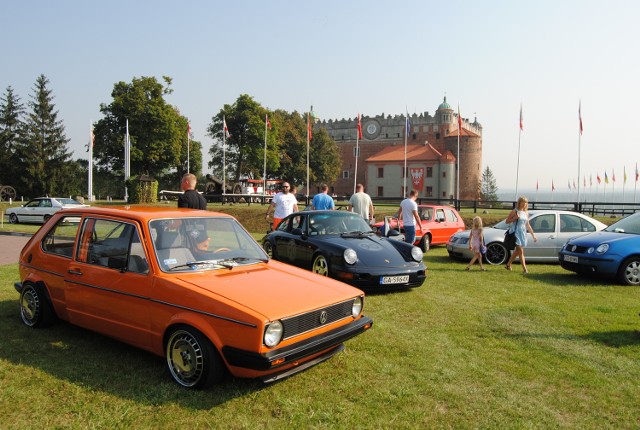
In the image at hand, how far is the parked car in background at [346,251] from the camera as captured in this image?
7941 mm

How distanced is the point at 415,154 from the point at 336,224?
8196cm

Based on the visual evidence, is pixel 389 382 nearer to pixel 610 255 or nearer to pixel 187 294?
pixel 187 294

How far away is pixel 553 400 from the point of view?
13.4 ft

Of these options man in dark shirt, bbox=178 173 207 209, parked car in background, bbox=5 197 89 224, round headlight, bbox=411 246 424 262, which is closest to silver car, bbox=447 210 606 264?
round headlight, bbox=411 246 424 262

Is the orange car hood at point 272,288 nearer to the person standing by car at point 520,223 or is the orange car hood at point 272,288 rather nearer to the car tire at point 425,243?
the person standing by car at point 520,223

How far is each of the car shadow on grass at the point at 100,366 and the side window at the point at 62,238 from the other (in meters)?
0.97

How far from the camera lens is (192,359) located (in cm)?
412

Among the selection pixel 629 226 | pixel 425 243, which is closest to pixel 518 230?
pixel 629 226

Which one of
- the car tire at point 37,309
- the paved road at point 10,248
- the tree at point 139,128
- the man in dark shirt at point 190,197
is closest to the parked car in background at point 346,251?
the man in dark shirt at point 190,197

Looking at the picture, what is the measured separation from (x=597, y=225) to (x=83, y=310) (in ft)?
39.4

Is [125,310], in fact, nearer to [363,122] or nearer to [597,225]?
[597,225]

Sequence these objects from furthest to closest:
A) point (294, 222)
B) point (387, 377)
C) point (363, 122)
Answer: point (363, 122) → point (294, 222) → point (387, 377)

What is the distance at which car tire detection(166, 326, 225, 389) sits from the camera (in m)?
4.02

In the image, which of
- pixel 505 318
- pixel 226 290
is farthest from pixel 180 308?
pixel 505 318
